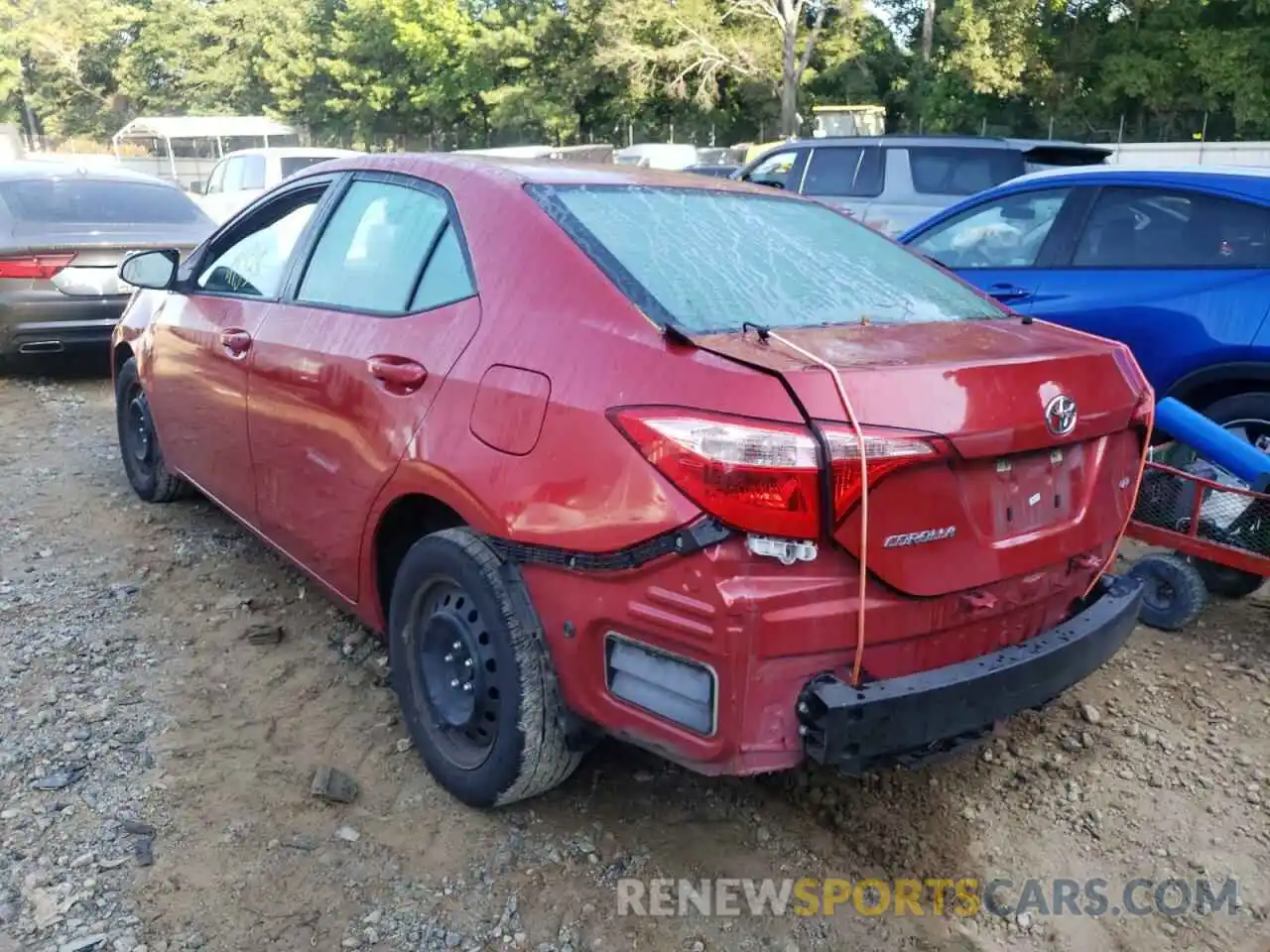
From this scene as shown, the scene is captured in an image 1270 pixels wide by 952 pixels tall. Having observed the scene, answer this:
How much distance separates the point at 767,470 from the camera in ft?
6.65

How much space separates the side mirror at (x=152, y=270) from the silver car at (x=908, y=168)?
239 inches

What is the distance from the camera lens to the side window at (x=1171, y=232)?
Result: 441 cm

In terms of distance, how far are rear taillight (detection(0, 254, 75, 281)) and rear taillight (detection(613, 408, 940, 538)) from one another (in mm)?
A: 6328

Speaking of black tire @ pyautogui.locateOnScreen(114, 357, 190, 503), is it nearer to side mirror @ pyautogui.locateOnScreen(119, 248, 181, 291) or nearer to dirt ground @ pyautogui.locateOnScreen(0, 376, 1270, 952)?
side mirror @ pyautogui.locateOnScreen(119, 248, 181, 291)

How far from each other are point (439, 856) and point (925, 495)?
1.49 m

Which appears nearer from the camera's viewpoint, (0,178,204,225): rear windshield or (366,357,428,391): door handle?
(366,357,428,391): door handle

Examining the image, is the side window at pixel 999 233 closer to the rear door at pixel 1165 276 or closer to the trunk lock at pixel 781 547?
the rear door at pixel 1165 276

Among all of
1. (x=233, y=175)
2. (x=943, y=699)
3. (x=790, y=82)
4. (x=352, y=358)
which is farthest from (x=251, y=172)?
(x=790, y=82)

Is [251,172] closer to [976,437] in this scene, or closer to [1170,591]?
[1170,591]

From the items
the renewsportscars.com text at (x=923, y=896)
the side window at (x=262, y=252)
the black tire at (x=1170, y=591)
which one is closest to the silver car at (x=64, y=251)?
the side window at (x=262, y=252)

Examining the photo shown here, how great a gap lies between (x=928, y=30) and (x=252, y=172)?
2391 centimetres

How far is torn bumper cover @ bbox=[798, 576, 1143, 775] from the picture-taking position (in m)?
2.09

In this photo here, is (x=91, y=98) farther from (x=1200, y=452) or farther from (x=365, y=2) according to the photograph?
(x=1200, y=452)

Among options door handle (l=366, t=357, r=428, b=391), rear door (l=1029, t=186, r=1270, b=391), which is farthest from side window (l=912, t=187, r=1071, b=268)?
door handle (l=366, t=357, r=428, b=391)
